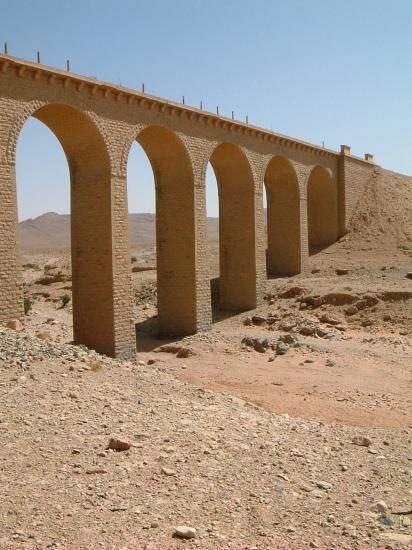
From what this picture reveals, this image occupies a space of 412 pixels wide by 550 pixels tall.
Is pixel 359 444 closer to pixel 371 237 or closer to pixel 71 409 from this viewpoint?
pixel 71 409

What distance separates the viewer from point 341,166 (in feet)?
102

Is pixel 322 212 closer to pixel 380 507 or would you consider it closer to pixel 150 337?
pixel 150 337

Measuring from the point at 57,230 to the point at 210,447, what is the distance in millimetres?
116245

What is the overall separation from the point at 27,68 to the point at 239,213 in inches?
447

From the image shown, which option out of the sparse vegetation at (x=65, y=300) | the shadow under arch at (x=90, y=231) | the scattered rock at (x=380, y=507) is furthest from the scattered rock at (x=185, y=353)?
the scattered rock at (x=380, y=507)

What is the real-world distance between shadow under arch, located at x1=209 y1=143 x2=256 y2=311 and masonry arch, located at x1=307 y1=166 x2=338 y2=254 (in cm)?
842

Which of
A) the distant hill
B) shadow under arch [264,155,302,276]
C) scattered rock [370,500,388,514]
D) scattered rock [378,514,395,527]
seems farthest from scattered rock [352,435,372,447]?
the distant hill

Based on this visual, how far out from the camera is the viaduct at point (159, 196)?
45.1ft

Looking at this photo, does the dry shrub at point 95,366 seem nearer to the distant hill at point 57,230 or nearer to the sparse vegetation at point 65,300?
the sparse vegetation at point 65,300

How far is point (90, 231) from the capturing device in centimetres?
1638

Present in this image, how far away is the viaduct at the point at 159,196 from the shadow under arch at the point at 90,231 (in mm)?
33

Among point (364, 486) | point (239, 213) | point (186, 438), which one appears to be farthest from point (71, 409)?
point (239, 213)

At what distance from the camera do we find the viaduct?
13.7m

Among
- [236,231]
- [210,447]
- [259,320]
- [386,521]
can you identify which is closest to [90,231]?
[259,320]
